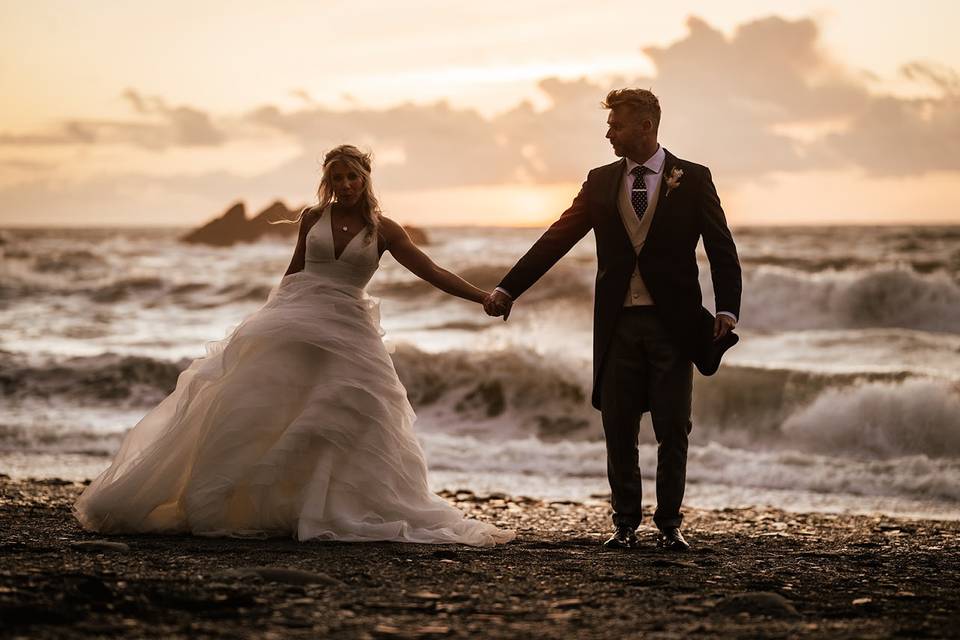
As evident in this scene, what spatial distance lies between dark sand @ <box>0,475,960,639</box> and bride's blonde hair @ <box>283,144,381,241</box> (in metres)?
1.88

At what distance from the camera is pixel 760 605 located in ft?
14.4

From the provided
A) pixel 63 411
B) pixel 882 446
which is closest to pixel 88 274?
pixel 63 411

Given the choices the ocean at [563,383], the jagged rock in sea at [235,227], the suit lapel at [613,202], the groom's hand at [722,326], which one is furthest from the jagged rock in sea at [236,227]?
the groom's hand at [722,326]

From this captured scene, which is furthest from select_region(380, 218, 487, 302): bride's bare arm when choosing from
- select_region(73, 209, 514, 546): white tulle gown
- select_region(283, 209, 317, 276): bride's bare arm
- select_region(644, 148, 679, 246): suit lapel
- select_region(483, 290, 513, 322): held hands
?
select_region(644, 148, 679, 246): suit lapel

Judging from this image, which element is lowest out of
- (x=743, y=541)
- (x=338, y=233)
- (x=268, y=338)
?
(x=743, y=541)

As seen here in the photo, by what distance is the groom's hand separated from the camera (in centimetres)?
589

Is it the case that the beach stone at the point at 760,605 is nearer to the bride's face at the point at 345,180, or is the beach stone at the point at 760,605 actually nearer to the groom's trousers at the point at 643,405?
the groom's trousers at the point at 643,405

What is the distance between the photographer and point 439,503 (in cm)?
637

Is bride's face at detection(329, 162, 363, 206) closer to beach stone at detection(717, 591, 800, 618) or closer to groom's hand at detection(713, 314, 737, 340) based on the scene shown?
groom's hand at detection(713, 314, 737, 340)

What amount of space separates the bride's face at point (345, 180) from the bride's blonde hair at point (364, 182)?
0.02m

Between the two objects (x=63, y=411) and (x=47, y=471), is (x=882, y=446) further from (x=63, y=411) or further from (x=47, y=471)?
(x=63, y=411)

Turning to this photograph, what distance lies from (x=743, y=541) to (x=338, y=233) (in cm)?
309

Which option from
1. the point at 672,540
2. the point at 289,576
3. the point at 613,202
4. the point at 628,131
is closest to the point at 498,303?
the point at 613,202

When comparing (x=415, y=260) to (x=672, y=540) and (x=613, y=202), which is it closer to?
(x=613, y=202)
